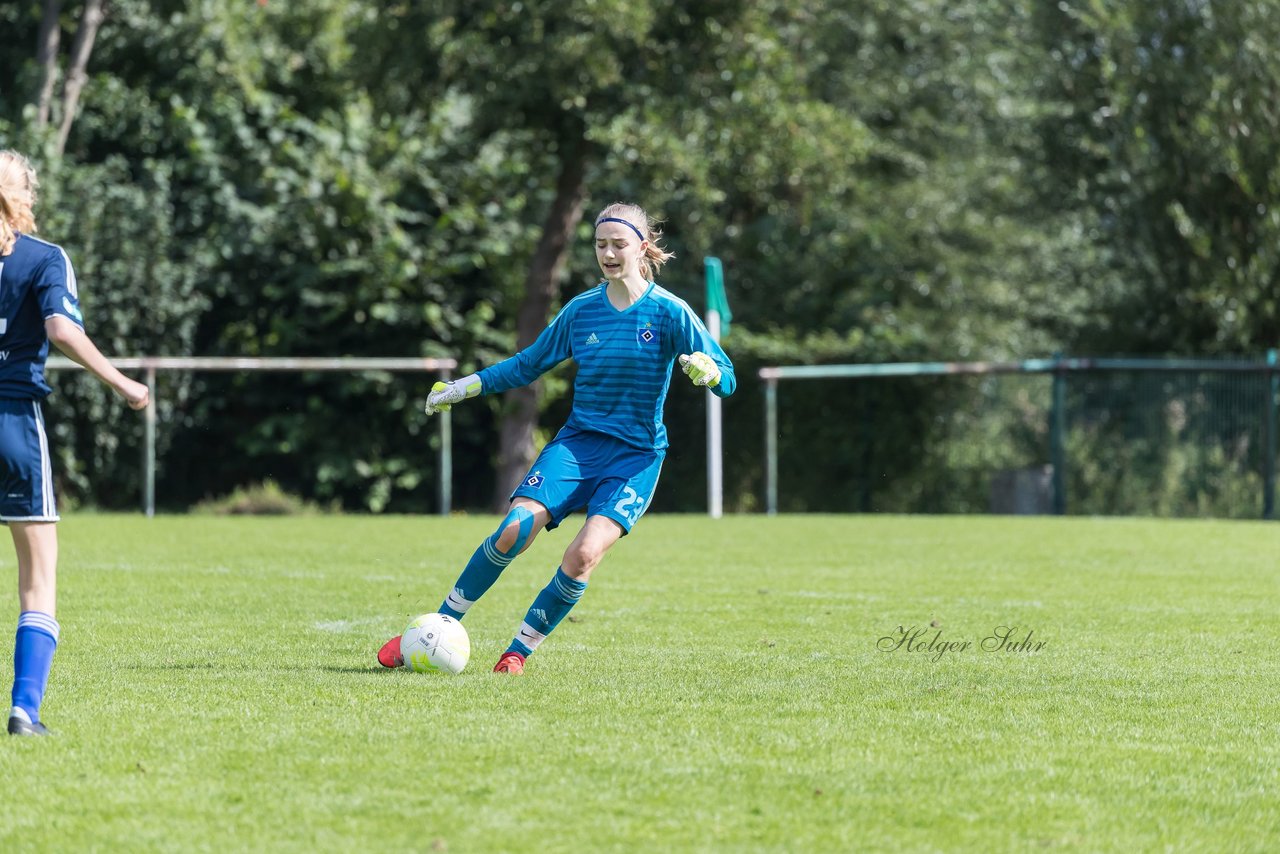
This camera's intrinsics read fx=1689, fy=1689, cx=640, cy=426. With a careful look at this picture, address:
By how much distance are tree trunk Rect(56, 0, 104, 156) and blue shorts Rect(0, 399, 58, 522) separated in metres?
17.5

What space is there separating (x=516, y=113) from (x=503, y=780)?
16492 mm

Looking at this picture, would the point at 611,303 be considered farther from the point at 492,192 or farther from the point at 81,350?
the point at 492,192

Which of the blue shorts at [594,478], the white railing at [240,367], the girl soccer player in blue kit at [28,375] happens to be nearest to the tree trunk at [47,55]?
the white railing at [240,367]

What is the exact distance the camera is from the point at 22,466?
203 inches

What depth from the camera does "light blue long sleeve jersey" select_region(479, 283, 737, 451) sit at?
706 cm

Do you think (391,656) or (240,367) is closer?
(391,656)

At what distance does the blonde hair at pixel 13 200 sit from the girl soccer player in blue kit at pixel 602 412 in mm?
2174

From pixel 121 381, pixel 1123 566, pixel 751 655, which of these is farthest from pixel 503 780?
pixel 1123 566

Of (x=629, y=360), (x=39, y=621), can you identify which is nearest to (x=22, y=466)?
(x=39, y=621)

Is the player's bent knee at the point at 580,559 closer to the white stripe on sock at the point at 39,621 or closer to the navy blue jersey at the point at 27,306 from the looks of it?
the white stripe on sock at the point at 39,621

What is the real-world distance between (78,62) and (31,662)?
728 inches

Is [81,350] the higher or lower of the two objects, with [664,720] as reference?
higher

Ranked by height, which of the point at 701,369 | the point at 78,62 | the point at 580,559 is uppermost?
the point at 78,62

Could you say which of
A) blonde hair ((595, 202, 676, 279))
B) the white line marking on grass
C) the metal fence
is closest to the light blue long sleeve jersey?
blonde hair ((595, 202, 676, 279))
